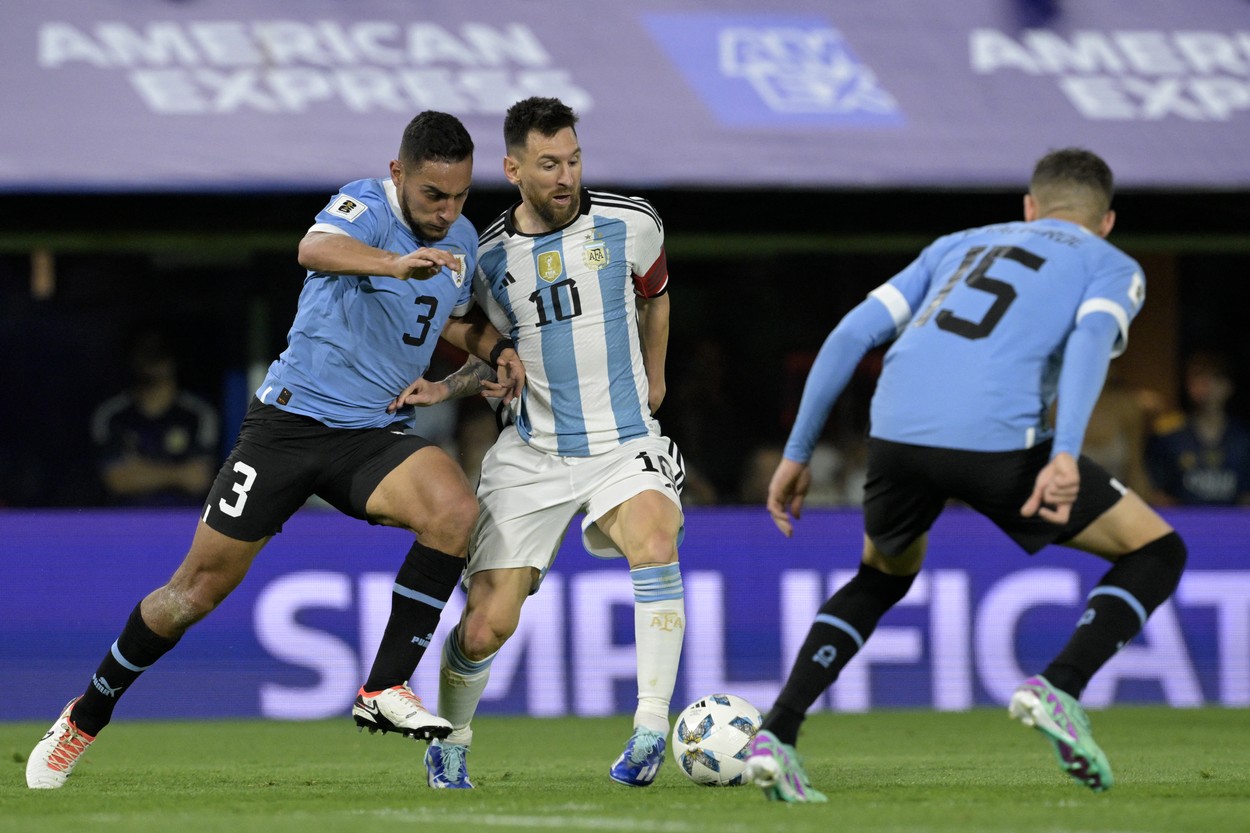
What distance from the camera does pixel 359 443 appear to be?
19.6 feet

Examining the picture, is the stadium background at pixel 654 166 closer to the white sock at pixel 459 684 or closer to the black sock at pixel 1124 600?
the white sock at pixel 459 684

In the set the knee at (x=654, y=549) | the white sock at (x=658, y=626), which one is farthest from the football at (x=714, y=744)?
the knee at (x=654, y=549)

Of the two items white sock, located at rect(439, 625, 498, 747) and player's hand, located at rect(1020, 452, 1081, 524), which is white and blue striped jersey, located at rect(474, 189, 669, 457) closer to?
white sock, located at rect(439, 625, 498, 747)

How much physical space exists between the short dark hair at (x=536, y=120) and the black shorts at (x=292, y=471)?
3.47 ft

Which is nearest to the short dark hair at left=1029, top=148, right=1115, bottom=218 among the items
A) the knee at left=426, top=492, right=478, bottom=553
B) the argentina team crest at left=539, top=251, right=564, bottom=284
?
the argentina team crest at left=539, top=251, right=564, bottom=284

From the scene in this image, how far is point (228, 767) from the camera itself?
6992 millimetres

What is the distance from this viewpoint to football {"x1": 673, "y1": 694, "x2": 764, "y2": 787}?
599 cm

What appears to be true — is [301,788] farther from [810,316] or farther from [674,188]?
Result: [810,316]

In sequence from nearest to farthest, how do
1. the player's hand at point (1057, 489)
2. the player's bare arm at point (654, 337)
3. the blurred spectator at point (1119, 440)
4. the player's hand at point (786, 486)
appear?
the player's hand at point (1057, 489)
the player's hand at point (786, 486)
the player's bare arm at point (654, 337)
the blurred spectator at point (1119, 440)

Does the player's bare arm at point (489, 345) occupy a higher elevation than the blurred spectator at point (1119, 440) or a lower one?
higher

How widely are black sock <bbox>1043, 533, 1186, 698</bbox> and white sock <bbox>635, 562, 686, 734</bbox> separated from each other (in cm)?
141

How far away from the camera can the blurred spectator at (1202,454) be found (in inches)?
431

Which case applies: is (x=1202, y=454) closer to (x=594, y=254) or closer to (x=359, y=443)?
(x=594, y=254)

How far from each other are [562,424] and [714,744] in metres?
1.18
